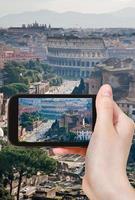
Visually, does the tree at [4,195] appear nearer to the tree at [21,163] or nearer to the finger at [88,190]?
the tree at [21,163]

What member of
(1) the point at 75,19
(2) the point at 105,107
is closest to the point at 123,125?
(2) the point at 105,107

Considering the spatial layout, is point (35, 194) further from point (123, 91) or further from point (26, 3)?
point (26, 3)

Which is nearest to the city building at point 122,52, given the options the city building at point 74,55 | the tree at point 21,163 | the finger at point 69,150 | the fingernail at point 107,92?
the city building at point 74,55

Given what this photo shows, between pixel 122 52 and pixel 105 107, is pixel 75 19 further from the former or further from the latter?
pixel 105 107

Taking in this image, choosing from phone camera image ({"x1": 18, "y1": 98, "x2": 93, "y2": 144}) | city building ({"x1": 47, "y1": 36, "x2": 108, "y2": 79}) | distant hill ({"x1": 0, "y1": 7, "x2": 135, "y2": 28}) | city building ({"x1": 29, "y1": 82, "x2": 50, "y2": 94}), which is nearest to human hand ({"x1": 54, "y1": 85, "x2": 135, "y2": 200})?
phone camera image ({"x1": 18, "y1": 98, "x2": 93, "y2": 144})

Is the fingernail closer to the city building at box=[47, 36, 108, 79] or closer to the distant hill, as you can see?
the distant hill
